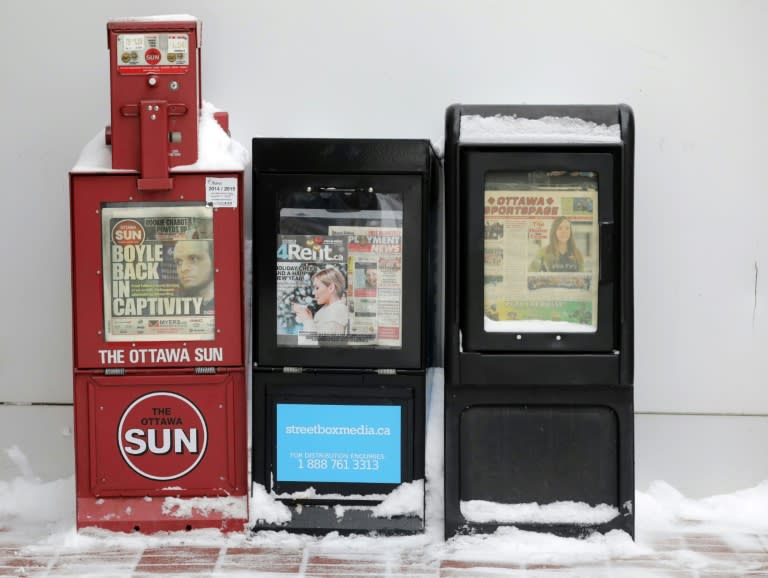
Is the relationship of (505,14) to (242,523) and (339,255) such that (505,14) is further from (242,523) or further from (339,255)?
(242,523)

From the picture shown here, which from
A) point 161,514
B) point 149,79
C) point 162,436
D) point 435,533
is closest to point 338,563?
point 435,533

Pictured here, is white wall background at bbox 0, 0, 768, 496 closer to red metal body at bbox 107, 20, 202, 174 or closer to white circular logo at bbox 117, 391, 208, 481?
red metal body at bbox 107, 20, 202, 174

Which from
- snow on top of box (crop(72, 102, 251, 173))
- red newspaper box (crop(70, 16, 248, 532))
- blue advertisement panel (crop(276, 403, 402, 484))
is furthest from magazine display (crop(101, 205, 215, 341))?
blue advertisement panel (crop(276, 403, 402, 484))

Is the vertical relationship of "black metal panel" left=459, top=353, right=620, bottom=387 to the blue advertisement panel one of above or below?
above

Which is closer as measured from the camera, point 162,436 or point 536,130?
point 536,130

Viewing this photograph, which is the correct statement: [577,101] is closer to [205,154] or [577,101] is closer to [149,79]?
[205,154]

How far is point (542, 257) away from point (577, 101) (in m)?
1.04

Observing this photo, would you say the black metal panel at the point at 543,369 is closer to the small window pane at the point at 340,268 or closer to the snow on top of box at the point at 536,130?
the small window pane at the point at 340,268

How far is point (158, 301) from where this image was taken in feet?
15.2

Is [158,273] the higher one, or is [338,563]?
[158,273]

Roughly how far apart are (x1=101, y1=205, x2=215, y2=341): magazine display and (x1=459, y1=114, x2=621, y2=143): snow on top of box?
119 centimetres

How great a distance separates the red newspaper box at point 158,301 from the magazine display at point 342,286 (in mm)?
227

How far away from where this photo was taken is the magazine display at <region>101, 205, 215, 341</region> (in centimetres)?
459

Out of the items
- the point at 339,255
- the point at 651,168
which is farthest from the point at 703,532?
the point at 339,255
